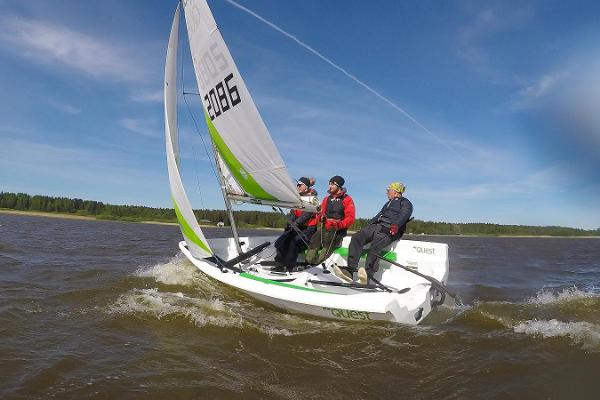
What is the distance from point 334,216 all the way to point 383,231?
0.99 metres

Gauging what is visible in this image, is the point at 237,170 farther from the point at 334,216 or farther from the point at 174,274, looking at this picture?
the point at 174,274

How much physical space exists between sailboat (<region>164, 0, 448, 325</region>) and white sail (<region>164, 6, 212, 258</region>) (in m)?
0.02

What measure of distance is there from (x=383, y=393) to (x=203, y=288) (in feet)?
16.5

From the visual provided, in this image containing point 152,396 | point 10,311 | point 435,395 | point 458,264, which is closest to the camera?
point 152,396

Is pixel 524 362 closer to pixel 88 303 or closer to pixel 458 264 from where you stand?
pixel 88 303

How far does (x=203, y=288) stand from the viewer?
8312 millimetres

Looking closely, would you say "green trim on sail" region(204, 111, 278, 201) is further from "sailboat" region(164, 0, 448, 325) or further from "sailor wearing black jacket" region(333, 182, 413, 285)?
"sailor wearing black jacket" region(333, 182, 413, 285)

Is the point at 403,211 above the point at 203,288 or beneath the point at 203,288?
above

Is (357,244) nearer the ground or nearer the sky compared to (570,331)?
nearer the sky

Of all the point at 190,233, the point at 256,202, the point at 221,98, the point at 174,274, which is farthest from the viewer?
the point at 174,274

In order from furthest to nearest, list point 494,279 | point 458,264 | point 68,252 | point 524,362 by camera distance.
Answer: point 458,264 → point 68,252 → point 494,279 → point 524,362

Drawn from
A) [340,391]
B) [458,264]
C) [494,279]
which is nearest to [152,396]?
[340,391]

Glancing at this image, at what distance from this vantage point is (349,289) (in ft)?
22.9

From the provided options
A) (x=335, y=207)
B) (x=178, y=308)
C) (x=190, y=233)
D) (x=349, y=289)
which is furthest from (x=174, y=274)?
(x=349, y=289)
